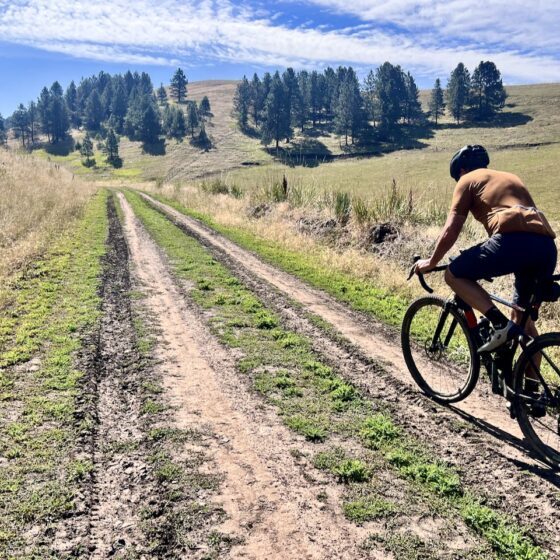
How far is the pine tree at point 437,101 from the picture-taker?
113 metres

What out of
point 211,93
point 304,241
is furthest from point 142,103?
point 304,241

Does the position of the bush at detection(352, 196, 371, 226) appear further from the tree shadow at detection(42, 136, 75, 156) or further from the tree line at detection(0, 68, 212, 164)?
the tree shadow at detection(42, 136, 75, 156)

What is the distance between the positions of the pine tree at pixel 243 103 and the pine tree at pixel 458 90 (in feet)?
174

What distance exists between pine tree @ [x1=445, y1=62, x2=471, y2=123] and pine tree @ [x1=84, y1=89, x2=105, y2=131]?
4351 inches

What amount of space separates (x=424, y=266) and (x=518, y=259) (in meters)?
0.98

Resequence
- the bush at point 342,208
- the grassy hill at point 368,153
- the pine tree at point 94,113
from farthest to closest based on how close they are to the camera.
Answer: the pine tree at point 94,113 → the grassy hill at point 368,153 → the bush at point 342,208

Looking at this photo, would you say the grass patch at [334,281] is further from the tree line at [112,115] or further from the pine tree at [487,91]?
the pine tree at [487,91]

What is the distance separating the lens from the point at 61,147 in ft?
417

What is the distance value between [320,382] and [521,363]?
220 cm

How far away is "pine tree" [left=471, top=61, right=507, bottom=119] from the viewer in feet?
362

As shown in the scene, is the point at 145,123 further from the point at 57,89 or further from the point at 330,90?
the point at 57,89

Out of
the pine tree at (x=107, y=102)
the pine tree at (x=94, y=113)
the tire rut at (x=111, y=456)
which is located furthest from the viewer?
the pine tree at (x=107, y=102)

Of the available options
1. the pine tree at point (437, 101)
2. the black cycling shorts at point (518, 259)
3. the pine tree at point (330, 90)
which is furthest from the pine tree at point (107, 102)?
the black cycling shorts at point (518, 259)

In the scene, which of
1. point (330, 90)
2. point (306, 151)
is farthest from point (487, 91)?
point (306, 151)
